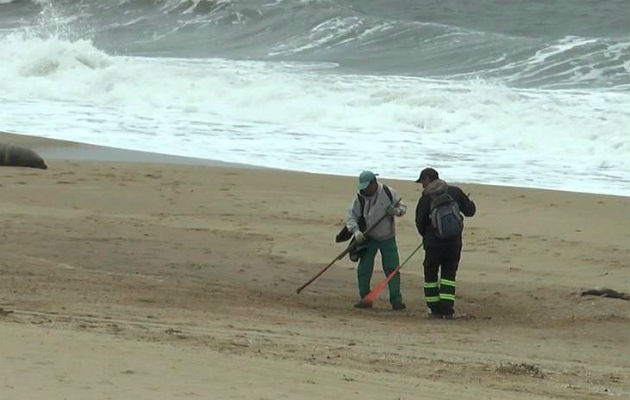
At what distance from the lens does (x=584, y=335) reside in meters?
9.65

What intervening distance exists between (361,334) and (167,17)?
32.4 meters

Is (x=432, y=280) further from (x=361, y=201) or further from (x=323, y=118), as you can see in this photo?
(x=323, y=118)

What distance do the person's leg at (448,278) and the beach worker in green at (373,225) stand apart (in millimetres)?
433

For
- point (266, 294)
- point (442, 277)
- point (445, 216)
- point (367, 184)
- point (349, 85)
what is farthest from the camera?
point (349, 85)

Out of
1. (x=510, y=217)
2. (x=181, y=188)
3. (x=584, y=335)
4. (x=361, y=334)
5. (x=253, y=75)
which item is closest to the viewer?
(x=361, y=334)

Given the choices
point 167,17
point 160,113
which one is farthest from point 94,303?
point 167,17

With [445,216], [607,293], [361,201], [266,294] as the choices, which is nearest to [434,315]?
[445,216]

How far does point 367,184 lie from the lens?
34.3 ft

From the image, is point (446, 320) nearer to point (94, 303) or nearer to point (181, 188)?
point (94, 303)

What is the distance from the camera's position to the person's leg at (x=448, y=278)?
403 inches

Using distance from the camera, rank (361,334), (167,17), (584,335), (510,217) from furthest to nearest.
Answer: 1. (167,17)
2. (510,217)
3. (584,335)
4. (361,334)

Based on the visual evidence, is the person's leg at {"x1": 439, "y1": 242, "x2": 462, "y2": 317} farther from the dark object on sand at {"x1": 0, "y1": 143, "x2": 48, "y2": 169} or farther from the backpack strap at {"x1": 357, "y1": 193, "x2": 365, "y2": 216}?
the dark object on sand at {"x1": 0, "y1": 143, "x2": 48, "y2": 169}

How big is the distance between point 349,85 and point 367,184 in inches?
A: 623

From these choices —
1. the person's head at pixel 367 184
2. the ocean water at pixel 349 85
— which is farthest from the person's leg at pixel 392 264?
the ocean water at pixel 349 85
